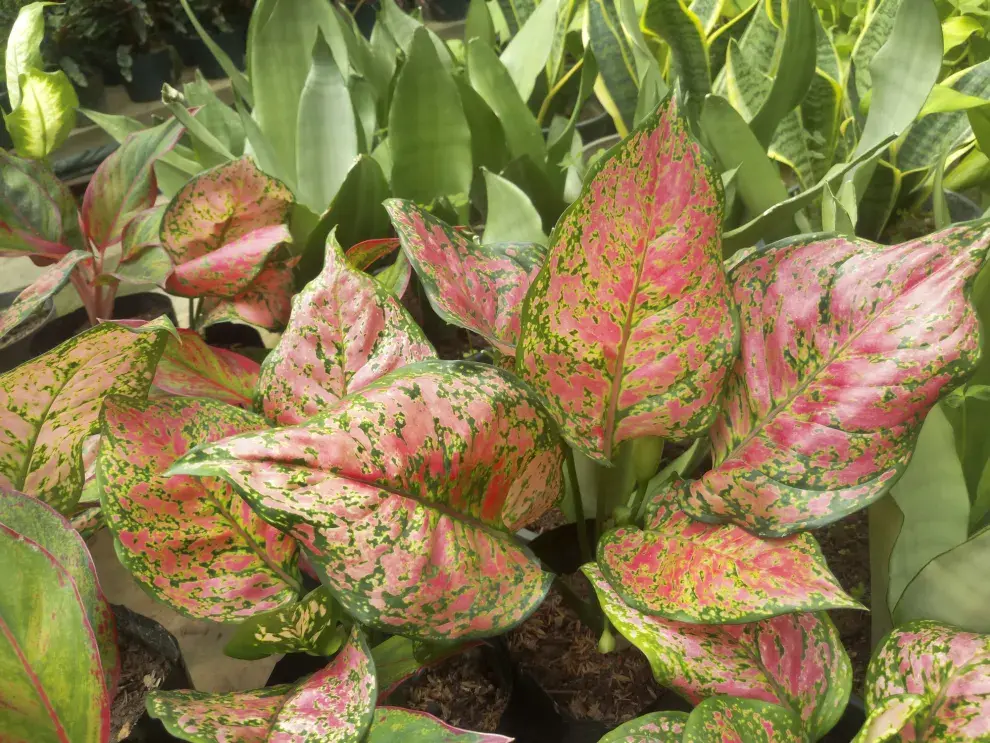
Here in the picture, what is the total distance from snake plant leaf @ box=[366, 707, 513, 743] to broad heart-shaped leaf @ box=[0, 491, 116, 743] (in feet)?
0.45

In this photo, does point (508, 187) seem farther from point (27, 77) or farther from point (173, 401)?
point (27, 77)

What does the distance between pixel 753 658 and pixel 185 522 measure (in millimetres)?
332

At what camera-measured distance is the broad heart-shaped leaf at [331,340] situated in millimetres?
495

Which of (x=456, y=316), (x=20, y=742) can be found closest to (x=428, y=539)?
(x=456, y=316)

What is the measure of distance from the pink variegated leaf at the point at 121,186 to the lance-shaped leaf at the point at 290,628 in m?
0.51

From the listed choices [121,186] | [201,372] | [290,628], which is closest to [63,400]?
[201,372]

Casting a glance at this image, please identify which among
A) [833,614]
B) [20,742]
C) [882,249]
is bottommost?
[833,614]

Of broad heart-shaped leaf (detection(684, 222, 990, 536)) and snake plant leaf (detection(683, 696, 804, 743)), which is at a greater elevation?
broad heart-shaped leaf (detection(684, 222, 990, 536))

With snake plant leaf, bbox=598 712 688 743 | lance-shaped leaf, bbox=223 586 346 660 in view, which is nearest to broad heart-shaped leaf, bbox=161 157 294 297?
lance-shaped leaf, bbox=223 586 346 660

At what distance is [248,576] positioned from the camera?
0.48 m

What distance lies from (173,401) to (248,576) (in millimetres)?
114

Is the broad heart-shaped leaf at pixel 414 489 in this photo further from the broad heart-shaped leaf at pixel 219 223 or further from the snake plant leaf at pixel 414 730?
the broad heart-shaped leaf at pixel 219 223

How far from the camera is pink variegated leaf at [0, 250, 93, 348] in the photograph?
61cm

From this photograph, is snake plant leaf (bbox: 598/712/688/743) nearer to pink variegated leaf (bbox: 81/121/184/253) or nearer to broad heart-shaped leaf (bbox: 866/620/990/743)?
broad heart-shaped leaf (bbox: 866/620/990/743)
